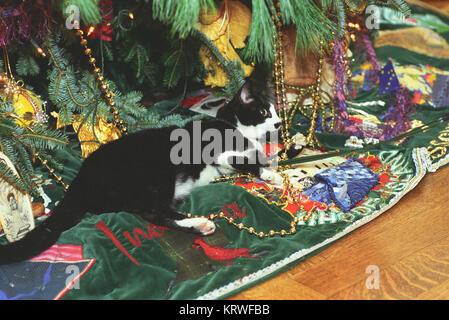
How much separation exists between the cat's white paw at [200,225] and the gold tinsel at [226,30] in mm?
552

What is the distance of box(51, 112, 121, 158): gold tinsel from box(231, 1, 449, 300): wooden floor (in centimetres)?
68

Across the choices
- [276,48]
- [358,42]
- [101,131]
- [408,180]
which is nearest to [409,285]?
[408,180]

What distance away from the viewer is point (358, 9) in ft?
4.38

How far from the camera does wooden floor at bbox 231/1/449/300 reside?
2.85ft

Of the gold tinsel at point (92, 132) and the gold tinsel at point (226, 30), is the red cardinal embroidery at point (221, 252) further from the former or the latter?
the gold tinsel at point (226, 30)

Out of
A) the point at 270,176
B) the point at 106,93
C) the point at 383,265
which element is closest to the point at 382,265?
the point at 383,265

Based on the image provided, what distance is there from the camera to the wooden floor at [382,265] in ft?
2.85

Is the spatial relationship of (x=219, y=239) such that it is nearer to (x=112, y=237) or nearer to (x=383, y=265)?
(x=112, y=237)

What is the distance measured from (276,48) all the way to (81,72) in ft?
1.97

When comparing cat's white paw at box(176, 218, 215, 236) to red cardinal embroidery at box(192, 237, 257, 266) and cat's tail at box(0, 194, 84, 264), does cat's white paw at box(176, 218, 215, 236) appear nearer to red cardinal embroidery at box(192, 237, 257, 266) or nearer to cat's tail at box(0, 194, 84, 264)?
red cardinal embroidery at box(192, 237, 257, 266)

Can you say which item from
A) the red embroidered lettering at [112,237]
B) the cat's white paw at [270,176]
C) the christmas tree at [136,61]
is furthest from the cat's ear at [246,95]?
the red embroidered lettering at [112,237]

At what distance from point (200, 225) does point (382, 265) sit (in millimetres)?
418

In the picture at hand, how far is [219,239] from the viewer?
3.37ft

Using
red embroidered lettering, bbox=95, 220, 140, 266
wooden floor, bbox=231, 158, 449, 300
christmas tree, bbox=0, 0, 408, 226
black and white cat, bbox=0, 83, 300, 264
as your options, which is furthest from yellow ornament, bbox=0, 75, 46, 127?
wooden floor, bbox=231, 158, 449, 300
